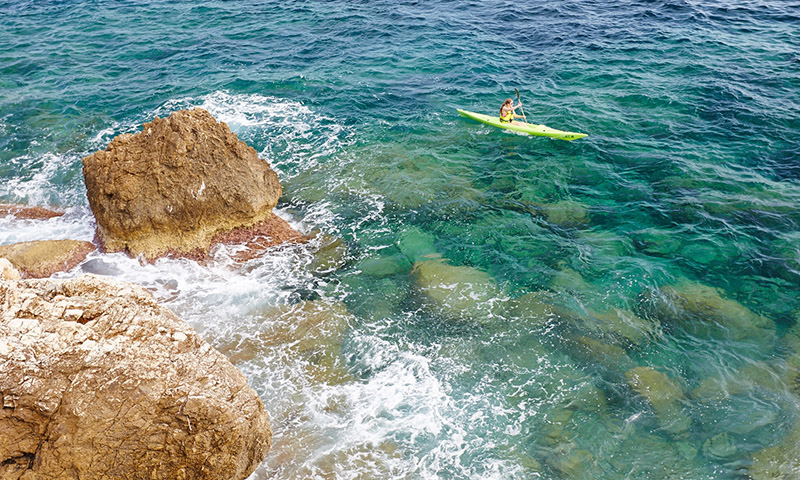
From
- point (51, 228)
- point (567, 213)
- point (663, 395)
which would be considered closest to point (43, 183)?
point (51, 228)

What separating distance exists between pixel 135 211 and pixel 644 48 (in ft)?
81.9

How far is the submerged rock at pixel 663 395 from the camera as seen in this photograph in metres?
10.9

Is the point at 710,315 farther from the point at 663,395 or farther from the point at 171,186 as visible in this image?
the point at 171,186

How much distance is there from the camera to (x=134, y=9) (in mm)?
33750

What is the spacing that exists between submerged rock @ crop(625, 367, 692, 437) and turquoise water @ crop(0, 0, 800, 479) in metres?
0.06

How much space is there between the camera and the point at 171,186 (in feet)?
47.5

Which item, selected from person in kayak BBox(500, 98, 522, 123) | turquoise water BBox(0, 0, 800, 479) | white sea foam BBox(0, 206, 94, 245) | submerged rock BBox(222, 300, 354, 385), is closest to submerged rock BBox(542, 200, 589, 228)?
turquoise water BBox(0, 0, 800, 479)

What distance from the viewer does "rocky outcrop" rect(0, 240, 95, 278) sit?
14.2m

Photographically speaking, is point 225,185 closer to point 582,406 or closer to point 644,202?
point 582,406

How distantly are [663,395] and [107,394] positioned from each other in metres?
10.9

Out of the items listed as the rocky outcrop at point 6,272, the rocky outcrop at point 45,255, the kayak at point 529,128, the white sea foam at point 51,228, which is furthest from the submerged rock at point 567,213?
the white sea foam at point 51,228

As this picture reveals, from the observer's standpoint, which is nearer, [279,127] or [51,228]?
[51,228]

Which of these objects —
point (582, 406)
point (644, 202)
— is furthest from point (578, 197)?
point (582, 406)

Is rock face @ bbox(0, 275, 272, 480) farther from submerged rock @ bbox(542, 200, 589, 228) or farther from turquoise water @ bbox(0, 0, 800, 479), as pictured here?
submerged rock @ bbox(542, 200, 589, 228)
